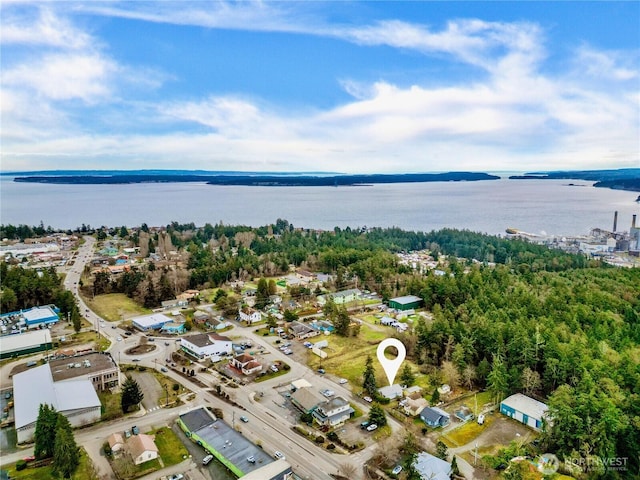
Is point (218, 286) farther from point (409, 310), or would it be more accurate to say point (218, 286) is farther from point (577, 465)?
point (577, 465)

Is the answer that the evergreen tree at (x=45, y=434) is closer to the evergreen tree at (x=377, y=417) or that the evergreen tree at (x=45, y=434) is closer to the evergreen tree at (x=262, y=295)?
the evergreen tree at (x=377, y=417)

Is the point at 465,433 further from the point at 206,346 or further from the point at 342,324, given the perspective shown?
the point at 206,346

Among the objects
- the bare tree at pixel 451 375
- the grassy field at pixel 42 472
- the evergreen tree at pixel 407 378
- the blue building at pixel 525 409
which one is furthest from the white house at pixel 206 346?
the blue building at pixel 525 409

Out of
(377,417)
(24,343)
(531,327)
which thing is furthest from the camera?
(24,343)

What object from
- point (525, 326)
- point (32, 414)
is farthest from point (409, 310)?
point (32, 414)

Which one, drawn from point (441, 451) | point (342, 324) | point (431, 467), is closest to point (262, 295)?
point (342, 324)
